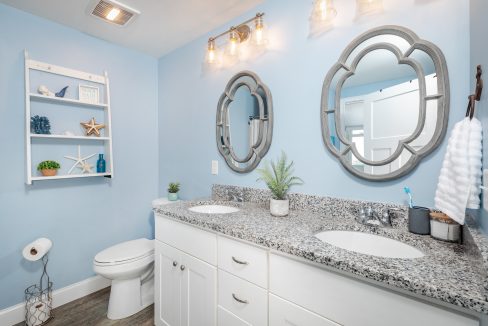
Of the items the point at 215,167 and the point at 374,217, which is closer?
the point at 374,217

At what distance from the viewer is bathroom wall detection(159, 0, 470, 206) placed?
1024 mm

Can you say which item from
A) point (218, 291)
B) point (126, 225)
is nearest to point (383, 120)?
point (218, 291)

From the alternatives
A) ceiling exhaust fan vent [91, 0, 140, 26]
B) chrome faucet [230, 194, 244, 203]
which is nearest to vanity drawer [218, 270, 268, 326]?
chrome faucet [230, 194, 244, 203]

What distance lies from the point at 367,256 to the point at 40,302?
227 centimetres

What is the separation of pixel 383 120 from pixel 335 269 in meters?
0.83

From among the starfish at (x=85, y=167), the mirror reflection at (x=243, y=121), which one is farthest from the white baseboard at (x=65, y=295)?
the mirror reflection at (x=243, y=121)

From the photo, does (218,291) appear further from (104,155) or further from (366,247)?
(104,155)

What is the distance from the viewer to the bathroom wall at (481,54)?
2.51ft

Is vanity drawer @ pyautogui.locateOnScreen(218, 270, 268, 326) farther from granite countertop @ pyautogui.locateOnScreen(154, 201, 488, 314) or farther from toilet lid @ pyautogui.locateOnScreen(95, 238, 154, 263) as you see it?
toilet lid @ pyautogui.locateOnScreen(95, 238, 154, 263)

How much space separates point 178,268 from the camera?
4.59ft

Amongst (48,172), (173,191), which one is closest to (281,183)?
(173,191)

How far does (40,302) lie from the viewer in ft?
5.58

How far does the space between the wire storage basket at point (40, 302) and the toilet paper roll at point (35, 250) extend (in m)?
0.25

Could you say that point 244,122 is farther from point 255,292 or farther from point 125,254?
point 125,254
